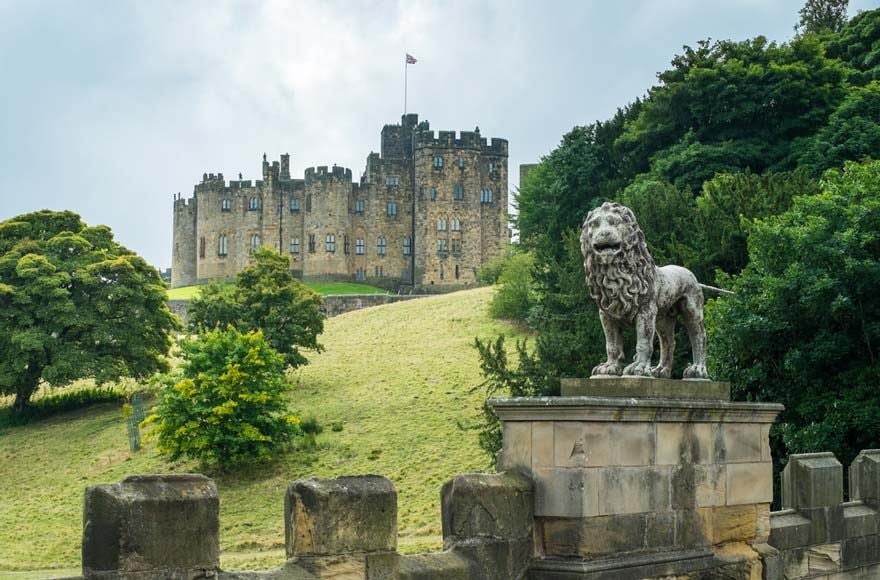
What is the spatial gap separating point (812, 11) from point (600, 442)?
64959 millimetres

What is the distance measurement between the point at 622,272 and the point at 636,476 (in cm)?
173

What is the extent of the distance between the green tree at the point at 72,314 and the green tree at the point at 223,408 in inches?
541

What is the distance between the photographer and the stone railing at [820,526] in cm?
1135

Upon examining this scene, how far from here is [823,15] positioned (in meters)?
67.2

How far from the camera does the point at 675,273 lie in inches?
416

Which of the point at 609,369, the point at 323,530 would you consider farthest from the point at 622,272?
the point at 323,530

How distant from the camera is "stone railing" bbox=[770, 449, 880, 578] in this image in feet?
37.2

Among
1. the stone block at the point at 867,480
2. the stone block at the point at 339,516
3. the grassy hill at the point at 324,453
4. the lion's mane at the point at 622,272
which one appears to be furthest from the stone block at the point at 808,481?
the grassy hill at the point at 324,453

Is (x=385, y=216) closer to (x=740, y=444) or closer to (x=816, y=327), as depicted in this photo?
(x=816, y=327)

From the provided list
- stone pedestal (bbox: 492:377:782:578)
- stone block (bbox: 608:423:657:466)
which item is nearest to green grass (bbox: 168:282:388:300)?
stone pedestal (bbox: 492:377:782:578)

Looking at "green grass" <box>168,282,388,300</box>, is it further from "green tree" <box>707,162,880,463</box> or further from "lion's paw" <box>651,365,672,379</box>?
"lion's paw" <box>651,365,672,379</box>

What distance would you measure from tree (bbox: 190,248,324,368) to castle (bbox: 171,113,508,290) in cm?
5855

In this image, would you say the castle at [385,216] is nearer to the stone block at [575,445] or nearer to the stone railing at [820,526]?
the stone railing at [820,526]

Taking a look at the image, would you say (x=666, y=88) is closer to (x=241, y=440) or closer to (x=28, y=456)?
(x=241, y=440)
